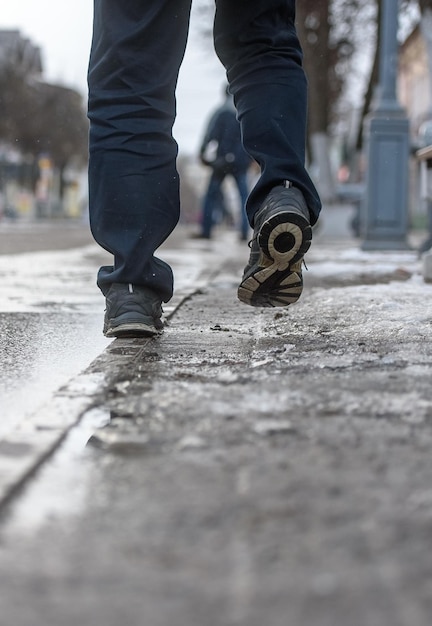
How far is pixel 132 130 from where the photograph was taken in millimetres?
2506

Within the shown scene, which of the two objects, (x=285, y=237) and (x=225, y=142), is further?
(x=225, y=142)

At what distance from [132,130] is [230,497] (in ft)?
5.06

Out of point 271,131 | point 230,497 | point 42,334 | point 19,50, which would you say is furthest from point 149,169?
point 19,50

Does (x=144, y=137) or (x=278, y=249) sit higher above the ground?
(x=144, y=137)

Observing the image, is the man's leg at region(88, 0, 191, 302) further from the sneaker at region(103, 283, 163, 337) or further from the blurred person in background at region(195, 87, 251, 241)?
the blurred person in background at region(195, 87, 251, 241)

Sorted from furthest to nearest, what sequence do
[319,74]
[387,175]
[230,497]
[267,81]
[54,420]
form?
[319,74], [387,175], [267,81], [54,420], [230,497]

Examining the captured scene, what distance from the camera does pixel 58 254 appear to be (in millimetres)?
7363

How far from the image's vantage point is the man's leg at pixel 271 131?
240 cm

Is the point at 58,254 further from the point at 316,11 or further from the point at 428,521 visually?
the point at 316,11

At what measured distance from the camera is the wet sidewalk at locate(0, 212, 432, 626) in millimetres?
860

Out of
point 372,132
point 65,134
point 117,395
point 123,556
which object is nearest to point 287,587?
point 123,556

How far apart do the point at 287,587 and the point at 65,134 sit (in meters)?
51.4


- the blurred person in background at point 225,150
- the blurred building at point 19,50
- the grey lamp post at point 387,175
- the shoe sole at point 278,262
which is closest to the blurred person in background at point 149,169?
the shoe sole at point 278,262

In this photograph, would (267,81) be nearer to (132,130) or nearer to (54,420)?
(132,130)
